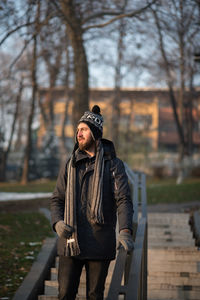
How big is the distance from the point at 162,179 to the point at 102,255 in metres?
26.4

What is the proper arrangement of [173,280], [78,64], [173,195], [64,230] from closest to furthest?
[64,230]
[173,280]
[78,64]
[173,195]

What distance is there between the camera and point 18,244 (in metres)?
7.64

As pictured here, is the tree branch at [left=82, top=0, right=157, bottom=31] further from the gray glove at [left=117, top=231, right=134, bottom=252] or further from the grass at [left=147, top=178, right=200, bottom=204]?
the gray glove at [left=117, top=231, right=134, bottom=252]

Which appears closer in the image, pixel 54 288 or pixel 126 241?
pixel 126 241

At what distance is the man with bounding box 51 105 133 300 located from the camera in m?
3.35

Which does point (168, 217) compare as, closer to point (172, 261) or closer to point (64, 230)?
point (172, 261)

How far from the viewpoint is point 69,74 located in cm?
2572

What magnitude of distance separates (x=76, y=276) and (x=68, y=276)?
0.24ft

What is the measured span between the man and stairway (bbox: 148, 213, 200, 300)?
130 inches

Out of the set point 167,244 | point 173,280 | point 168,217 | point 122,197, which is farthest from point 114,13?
point 122,197

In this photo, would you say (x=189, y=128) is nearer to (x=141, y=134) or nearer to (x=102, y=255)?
(x=141, y=134)

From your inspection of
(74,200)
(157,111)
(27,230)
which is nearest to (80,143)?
(74,200)

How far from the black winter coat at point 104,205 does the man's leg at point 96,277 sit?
81mm

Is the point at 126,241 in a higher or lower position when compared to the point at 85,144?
lower
